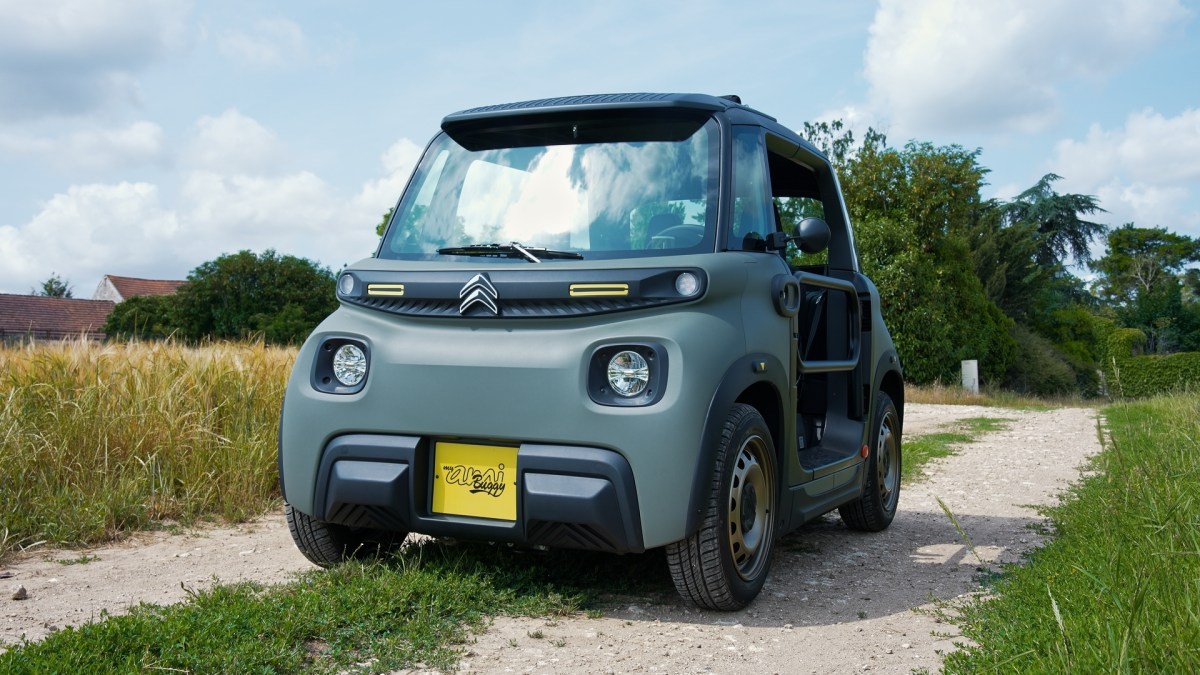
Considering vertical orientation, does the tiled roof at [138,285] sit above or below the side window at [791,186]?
above

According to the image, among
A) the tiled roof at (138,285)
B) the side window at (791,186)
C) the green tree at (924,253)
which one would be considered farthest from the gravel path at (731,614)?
the tiled roof at (138,285)

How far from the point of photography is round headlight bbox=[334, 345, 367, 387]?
4.43 metres

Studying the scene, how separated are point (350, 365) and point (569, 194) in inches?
46.2

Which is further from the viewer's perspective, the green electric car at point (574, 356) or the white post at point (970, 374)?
the white post at point (970, 374)

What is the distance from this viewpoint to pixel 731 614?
4.47 meters

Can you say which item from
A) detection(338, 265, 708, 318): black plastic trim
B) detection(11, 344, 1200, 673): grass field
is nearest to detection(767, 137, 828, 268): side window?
detection(338, 265, 708, 318): black plastic trim

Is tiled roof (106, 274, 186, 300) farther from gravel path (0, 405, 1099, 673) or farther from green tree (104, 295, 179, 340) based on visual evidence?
gravel path (0, 405, 1099, 673)

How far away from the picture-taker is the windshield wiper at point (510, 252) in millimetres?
4387

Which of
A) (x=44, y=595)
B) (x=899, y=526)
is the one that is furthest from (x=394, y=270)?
(x=899, y=526)

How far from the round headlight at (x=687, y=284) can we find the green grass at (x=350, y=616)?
1.35 metres

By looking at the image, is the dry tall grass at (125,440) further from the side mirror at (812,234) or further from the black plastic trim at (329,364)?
the side mirror at (812,234)

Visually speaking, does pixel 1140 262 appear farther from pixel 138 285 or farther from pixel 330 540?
pixel 330 540

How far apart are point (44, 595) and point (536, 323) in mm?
2582

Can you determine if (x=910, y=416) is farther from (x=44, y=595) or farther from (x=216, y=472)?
(x=44, y=595)
